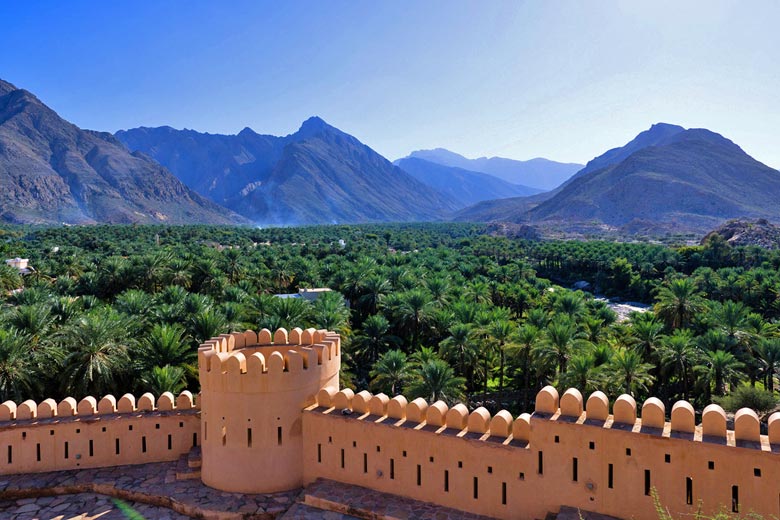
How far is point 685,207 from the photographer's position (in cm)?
17900

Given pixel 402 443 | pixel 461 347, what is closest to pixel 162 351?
pixel 402 443

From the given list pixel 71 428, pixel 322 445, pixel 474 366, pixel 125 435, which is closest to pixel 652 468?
pixel 322 445

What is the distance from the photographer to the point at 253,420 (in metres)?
12.0

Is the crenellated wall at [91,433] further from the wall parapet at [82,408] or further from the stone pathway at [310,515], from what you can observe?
the stone pathway at [310,515]

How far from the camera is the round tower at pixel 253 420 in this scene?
39.4 ft

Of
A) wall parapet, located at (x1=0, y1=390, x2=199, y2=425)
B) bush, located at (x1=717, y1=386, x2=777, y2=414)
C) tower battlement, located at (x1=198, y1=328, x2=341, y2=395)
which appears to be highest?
tower battlement, located at (x1=198, y1=328, x2=341, y2=395)

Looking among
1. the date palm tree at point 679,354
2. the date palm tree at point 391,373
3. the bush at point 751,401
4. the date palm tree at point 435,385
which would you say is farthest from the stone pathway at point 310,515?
the date palm tree at point 679,354

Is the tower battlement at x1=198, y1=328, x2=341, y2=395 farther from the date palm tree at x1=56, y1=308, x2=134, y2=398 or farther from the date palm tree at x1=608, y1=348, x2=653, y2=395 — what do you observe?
the date palm tree at x1=608, y1=348, x2=653, y2=395

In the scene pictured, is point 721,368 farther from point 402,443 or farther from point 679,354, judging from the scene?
point 402,443

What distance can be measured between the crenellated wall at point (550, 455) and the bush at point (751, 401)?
12512 millimetres

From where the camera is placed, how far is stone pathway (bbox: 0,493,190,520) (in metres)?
11.3

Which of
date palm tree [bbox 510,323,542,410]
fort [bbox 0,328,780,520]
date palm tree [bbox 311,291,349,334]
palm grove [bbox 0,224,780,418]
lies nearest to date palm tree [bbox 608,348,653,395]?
palm grove [bbox 0,224,780,418]

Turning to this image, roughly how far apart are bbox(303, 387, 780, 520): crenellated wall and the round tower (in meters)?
0.43

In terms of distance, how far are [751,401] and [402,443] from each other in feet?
49.9
